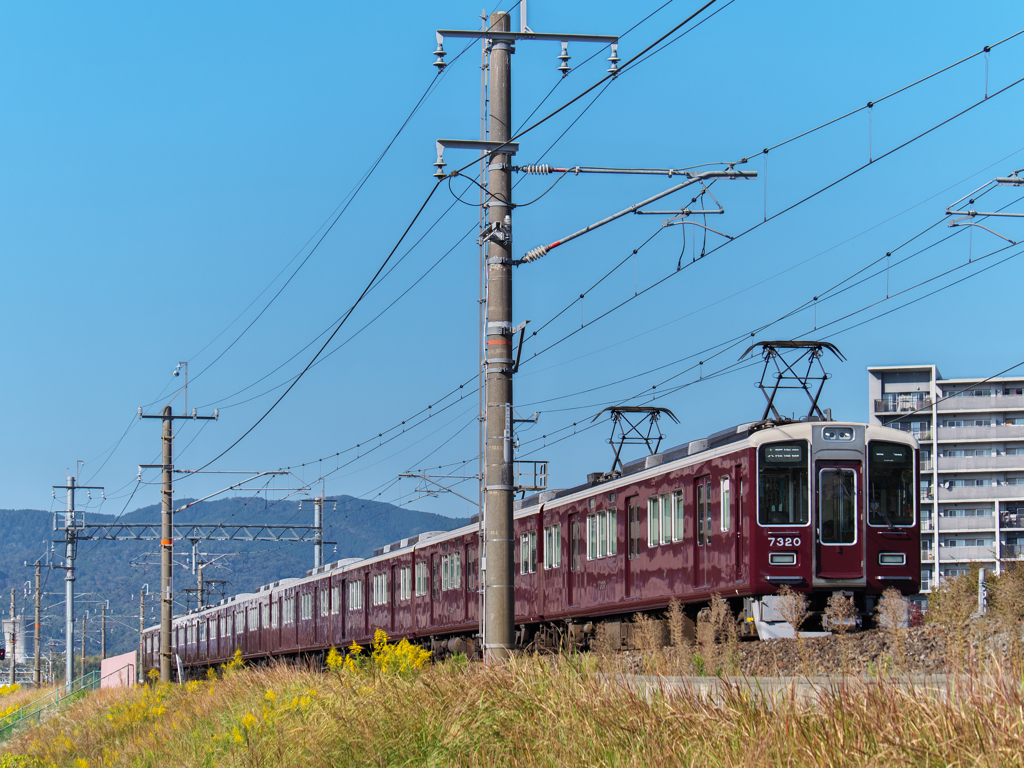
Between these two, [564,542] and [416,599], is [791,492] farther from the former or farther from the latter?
[416,599]

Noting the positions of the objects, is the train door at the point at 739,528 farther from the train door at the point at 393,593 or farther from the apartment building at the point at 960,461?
the apartment building at the point at 960,461

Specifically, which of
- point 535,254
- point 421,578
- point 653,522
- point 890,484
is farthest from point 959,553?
point 535,254

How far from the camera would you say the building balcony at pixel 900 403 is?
90.8 meters

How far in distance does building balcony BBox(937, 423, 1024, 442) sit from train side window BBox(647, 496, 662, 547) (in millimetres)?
73517

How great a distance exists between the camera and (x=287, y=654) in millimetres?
41031

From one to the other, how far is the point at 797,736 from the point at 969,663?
3.05 feet

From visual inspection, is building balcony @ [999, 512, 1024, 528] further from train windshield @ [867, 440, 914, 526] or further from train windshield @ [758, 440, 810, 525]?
train windshield @ [758, 440, 810, 525]

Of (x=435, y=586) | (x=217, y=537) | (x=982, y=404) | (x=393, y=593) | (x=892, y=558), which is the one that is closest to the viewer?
(x=892, y=558)

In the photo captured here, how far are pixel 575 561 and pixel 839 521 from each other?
5828 mm

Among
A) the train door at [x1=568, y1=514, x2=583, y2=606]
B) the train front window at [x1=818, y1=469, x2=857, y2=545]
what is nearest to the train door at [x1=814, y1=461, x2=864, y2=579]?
the train front window at [x1=818, y1=469, x2=857, y2=545]

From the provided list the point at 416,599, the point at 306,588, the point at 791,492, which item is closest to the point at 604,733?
the point at 791,492

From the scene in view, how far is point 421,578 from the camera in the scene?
30500mm

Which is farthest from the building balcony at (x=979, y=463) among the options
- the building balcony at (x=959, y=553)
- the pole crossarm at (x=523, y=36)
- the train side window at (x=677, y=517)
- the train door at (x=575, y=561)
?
the pole crossarm at (x=523, y=36)

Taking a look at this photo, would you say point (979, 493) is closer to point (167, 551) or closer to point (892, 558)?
point (167, 551)
